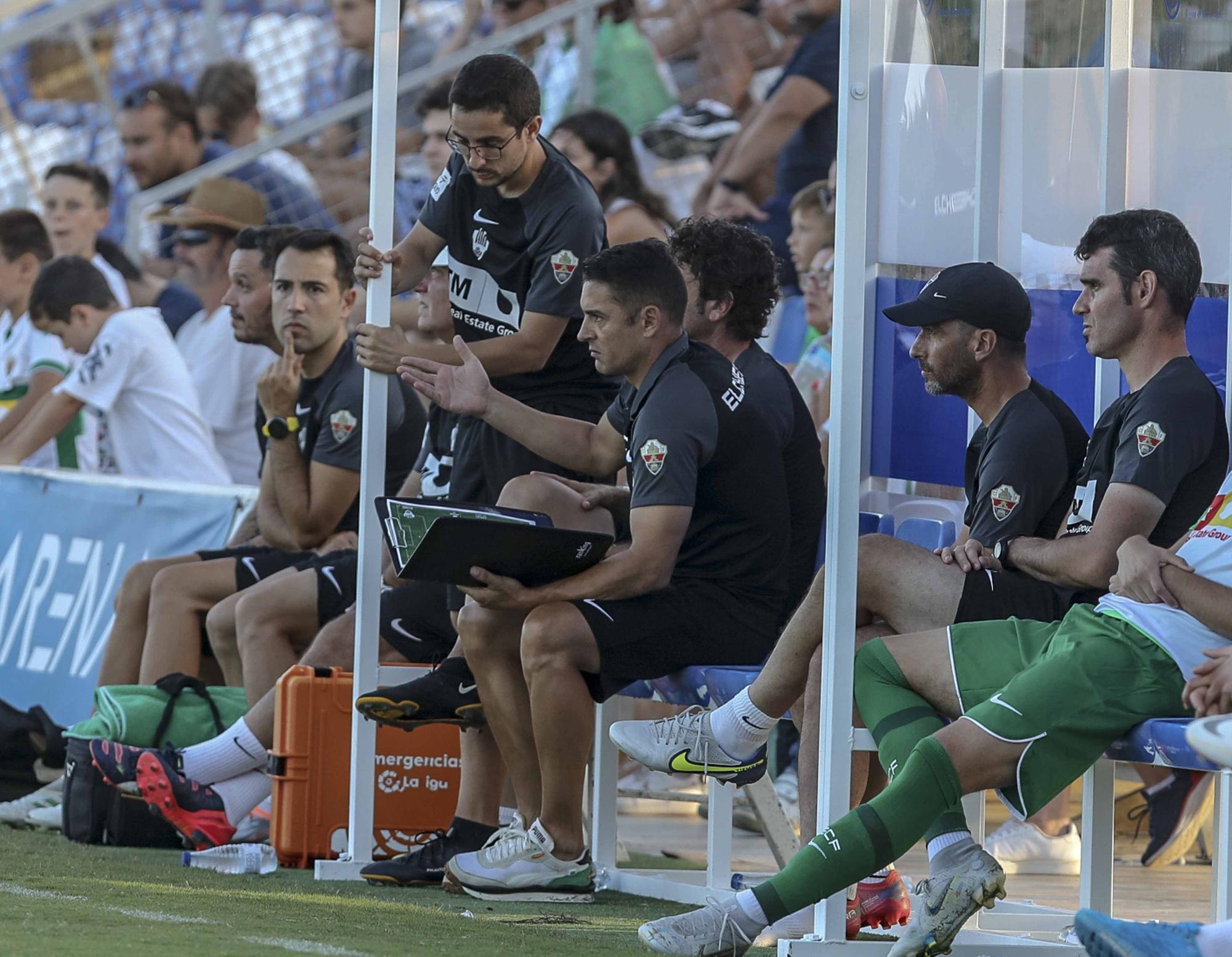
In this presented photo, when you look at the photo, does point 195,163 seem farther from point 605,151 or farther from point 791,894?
point 791,894

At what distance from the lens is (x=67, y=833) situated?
5.63 m

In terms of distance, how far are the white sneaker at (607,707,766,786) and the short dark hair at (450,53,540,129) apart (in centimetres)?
164

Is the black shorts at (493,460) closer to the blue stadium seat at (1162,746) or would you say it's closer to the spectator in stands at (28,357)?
the blue stadium seat at (1162,746)

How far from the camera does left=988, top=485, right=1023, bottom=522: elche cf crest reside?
385cm

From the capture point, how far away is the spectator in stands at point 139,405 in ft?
25.2

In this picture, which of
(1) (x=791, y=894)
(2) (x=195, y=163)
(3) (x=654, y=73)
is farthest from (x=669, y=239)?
(2) (x=195, y=163)

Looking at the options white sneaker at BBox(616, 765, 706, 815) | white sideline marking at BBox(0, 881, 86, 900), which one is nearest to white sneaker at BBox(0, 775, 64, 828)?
white sideline marking at BBox(0, 881, 86, 900)

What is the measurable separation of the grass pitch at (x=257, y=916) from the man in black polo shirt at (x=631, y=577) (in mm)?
227

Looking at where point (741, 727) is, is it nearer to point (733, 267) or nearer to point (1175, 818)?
point (733, 267)

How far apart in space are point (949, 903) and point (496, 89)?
2.40 m

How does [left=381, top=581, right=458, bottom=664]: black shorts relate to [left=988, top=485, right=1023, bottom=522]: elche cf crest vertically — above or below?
below

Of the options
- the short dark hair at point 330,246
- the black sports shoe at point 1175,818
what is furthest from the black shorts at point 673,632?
the black sports shoe at point 1175,818

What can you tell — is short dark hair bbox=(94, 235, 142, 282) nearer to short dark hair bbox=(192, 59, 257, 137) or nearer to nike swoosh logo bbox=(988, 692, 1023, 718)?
short dark hair bbox=(192, 59, 257, 137)

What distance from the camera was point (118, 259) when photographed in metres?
9.69
